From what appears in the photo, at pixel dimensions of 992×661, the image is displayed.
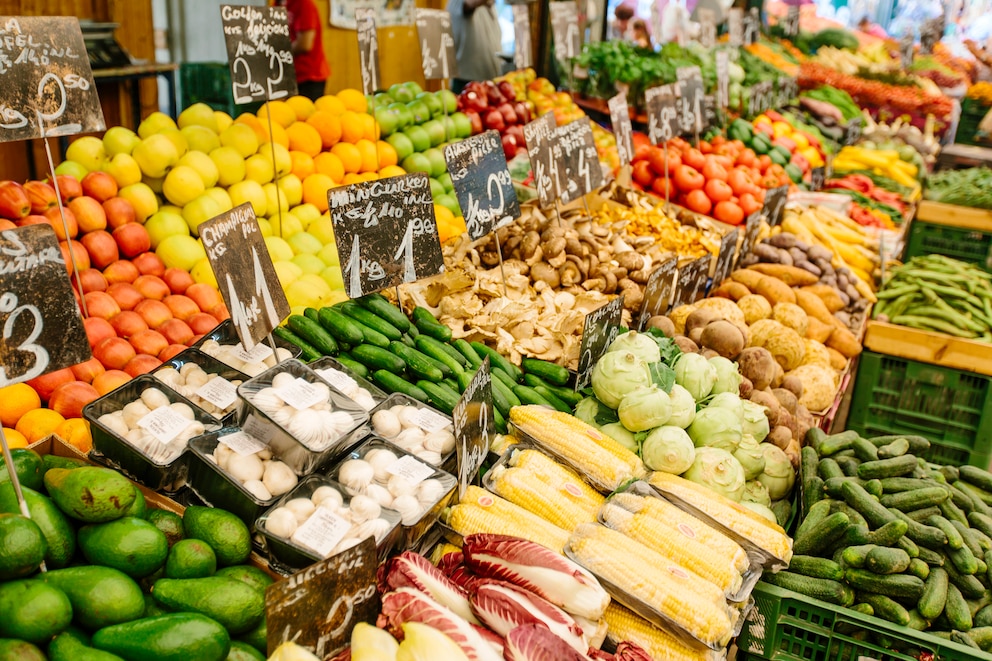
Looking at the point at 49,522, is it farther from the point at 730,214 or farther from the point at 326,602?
the point at 730,214

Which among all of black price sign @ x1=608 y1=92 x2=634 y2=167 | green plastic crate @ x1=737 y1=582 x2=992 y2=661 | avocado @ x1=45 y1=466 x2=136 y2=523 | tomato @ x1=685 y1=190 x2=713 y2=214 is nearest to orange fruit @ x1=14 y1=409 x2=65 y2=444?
avocado @ x1=45 y1=466 x2=136 y2=523

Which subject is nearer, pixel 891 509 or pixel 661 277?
pixel 891 509

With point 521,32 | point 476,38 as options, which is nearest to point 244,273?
point 521,32

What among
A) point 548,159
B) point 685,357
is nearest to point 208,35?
point 548,159

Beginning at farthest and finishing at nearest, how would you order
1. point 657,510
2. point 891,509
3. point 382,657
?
point 891,509
point 657,510
point 382,657

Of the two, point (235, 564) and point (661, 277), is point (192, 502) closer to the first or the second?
point (235, 564)

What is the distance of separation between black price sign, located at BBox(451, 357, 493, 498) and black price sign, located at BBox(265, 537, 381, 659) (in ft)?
1.51

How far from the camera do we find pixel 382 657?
1.65 m

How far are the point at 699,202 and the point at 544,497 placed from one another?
11.5ft

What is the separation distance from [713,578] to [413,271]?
1.63 m

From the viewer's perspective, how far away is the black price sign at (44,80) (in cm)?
266

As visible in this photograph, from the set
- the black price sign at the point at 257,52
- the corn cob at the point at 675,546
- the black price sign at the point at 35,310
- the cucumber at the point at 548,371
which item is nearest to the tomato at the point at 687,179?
the cucumber at the point at 548,371

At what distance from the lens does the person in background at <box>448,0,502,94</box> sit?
27.7 feet

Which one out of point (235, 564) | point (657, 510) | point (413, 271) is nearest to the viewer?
point (235, 564)
